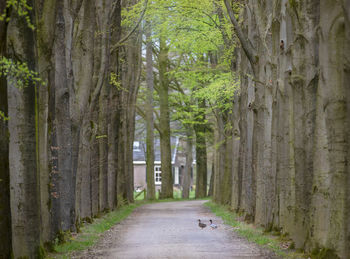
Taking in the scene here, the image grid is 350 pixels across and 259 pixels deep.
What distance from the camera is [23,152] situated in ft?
35.0

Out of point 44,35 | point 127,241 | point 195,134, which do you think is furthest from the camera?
point 195,134

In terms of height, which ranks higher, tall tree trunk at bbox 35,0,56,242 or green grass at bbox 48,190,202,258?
tall tree trunk at bbox 35,0,56,242

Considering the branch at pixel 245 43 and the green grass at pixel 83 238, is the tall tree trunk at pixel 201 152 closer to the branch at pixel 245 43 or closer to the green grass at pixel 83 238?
the green grass at pixel 83 238

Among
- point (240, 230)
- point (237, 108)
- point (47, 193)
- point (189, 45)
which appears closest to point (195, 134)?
point (189, 45)

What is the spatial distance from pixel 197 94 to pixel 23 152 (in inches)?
→ 832

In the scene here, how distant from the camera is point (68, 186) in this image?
16719 millimetres

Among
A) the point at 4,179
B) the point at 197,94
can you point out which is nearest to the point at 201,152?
the point at 197,94

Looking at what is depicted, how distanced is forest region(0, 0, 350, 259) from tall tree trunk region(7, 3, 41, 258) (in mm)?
19

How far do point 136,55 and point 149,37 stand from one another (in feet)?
9.59

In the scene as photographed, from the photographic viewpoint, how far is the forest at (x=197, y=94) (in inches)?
409

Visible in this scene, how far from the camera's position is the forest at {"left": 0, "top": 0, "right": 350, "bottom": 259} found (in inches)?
409

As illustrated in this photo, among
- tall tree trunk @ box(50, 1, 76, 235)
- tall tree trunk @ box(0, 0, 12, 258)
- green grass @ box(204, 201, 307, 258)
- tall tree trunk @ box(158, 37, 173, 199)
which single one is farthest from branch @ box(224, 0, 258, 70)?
tall tree trunk @ box(158, 37, 173, 199)

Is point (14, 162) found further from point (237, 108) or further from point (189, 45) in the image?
point (189, 45)

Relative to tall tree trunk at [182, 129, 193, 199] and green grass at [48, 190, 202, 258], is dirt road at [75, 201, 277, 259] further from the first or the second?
tall tree trunk at [182, 129, 193, 199]
